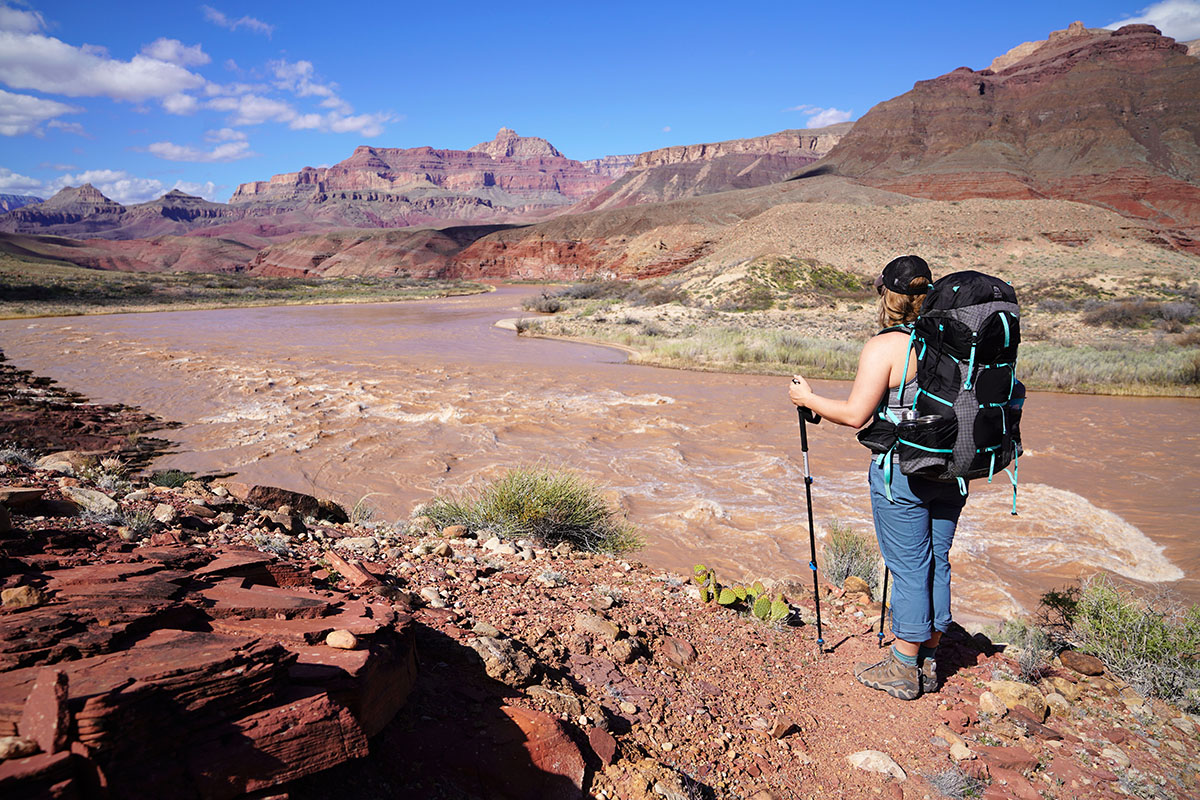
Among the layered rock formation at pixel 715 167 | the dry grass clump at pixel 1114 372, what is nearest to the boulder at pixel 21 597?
the dry grass clump at pixel 1114 372

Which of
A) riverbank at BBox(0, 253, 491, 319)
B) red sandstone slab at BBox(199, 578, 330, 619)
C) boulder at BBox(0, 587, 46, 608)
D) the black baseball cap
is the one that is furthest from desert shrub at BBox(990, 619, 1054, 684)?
riverbank at BBox(0, 253, 491, 319)

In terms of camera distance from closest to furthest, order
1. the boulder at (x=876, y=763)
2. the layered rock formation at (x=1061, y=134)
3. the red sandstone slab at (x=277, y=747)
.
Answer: the red sandstone slab at (x=277, y=747)
the boulder at (x=876, y=763)
the layered rock formation at (x=1061, y=134)

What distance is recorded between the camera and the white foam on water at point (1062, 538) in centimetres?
682

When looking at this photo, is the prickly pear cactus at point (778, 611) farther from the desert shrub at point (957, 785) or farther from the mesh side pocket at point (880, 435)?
the mesh side pocket at point (880, 435)

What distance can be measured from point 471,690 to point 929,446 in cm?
219

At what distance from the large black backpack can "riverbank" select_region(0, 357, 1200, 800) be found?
1279mm

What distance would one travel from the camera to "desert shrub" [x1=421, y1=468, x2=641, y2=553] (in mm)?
Result: 5754

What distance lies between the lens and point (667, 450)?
36.2ft

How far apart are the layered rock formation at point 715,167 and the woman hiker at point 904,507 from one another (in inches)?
5618

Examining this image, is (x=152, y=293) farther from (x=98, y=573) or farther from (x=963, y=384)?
(x=963, y=384)

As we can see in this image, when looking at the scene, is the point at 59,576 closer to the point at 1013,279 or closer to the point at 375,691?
the point at 375,691

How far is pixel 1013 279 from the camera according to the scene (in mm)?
36344

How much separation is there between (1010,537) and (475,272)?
90.0 m

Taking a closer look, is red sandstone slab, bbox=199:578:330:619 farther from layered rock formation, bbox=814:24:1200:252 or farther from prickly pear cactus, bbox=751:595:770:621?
layered rock formation, bbox=814:24:1200:252
